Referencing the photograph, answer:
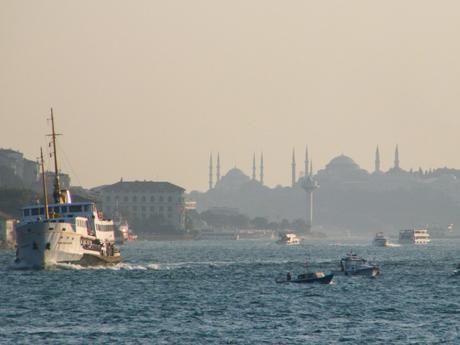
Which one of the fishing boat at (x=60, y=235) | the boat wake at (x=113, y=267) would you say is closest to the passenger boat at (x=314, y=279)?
the fishing boat at (x=60, y=235)

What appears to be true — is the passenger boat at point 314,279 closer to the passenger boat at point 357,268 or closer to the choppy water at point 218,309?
the choppy water at point 218,309

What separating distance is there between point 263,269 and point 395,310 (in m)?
67.6

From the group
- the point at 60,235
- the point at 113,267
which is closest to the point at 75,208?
the point at 113,267

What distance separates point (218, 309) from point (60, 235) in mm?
42923

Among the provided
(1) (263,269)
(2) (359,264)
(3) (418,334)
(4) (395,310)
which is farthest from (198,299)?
(1) (263,269)

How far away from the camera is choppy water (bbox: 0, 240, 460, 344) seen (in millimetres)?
86562

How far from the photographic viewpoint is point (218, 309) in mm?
104375

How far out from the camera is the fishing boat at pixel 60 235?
144m

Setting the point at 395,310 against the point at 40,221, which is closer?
the point at 395,310

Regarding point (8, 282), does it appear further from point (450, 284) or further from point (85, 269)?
point (450, 284)

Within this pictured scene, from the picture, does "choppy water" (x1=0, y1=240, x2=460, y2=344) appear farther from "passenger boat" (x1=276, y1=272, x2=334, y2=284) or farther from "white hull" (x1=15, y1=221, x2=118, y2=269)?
"white hull" (x1=15, y1=221, x2=118, y2=269)

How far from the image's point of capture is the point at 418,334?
291 feet

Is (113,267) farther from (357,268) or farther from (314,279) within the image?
(314,279)

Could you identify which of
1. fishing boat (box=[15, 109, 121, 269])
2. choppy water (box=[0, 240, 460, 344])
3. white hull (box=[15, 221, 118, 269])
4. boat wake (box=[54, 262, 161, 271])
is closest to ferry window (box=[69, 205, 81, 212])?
fishing boat (box=[15, 109, 121, 269])
